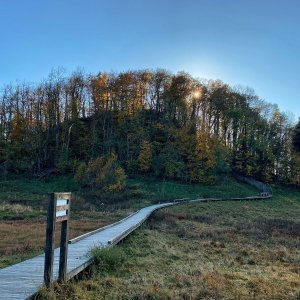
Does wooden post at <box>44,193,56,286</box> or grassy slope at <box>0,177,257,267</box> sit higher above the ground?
wooden post at <box>44,193,56,286</box>

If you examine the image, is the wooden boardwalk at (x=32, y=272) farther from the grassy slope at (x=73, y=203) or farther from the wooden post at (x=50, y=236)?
the grassy slope at (x=73, y=203)

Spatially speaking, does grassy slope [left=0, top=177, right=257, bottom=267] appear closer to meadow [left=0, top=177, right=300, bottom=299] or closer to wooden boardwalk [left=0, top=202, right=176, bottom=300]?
meadow [left=0, top=177, right=300, bottom=299]

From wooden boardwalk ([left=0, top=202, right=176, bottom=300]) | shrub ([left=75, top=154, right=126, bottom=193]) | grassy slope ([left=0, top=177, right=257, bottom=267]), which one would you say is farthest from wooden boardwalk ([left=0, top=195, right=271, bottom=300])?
shrub ([left=75, top=154, right=126, bottom=193])

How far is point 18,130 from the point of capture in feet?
218

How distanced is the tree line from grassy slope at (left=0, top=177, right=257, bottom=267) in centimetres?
522

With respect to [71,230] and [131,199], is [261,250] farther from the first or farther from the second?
[131,199]

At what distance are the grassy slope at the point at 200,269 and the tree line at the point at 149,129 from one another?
141 feet

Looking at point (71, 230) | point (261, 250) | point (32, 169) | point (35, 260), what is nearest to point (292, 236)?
point (261, 250)

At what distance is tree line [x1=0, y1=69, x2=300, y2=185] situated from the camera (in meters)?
64.7

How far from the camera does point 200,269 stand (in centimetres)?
1142

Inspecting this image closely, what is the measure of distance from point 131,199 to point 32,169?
75.2 ft

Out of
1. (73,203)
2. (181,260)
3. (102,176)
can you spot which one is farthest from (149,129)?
(181,260)

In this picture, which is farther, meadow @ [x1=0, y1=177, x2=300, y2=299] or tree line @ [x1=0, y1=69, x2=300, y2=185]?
tree line @ [x1=0, y1=69, x2=300, y2=185]

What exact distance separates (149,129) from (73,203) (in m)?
30.5
